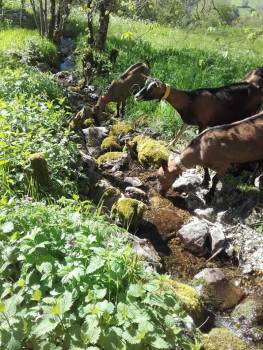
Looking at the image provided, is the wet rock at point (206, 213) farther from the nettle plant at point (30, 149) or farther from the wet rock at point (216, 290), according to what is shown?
the nettle plant at point (30, 149)

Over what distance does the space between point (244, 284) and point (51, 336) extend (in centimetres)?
341

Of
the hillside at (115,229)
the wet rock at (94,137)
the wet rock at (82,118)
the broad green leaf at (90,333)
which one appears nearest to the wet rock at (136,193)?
the hillside at (115,229)

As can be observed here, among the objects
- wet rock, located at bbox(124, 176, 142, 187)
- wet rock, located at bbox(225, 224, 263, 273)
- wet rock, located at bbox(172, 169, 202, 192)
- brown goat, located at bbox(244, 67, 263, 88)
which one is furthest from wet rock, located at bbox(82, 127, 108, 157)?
wet rock, located at bbox(225, 224, 263, 273)

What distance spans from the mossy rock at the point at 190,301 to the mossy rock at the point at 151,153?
389 centimetres

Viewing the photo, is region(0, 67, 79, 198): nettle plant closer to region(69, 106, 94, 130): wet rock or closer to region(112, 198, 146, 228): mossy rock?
region(112, 198, 146, 228): mossy rock

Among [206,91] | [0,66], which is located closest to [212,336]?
[206,91]

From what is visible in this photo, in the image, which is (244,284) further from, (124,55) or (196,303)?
(124,55)

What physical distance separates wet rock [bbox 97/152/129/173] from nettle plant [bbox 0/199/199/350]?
4387mm

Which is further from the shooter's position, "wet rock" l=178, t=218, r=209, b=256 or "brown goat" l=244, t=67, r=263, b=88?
"brown goat" l=244, t=67, r=263, b=88

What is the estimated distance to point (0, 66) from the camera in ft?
34.8

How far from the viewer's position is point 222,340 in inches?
173

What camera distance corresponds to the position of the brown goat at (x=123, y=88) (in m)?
10.7

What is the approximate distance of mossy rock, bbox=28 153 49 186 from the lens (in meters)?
5.21

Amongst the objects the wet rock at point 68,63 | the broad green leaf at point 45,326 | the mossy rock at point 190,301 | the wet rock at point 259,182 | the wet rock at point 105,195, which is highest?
the broad green leaf at point 45,326
